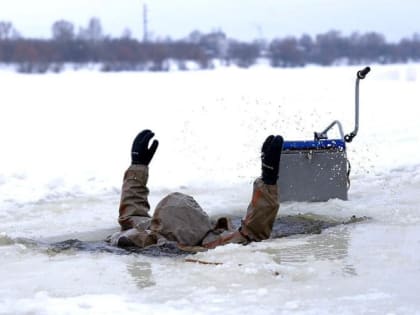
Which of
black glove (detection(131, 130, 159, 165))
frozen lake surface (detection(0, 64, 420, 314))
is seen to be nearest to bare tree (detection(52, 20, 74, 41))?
frozen lake surface (detection(0, 64, 420, 314))

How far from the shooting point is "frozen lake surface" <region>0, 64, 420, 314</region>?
4.83 meters

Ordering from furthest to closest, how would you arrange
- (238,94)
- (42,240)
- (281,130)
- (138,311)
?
(238,94) < (281,130) < (42,240) < (138,311)

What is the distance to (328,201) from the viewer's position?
8.52 meters

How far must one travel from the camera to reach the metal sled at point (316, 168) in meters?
8.47

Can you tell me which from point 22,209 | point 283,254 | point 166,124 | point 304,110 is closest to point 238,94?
point 304,110

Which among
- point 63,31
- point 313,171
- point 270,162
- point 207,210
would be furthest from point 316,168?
point 63,31

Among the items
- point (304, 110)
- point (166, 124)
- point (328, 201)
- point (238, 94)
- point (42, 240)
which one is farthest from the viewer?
point (238, 94)

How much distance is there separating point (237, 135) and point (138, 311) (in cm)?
1190

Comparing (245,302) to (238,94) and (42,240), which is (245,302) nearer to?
(42,240)

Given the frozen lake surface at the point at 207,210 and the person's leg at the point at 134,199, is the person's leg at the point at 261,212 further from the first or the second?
the person's leg at the point at 134,199

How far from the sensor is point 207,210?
8.54 meters

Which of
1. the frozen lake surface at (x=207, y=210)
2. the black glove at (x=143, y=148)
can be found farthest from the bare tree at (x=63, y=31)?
the black glove at (x=143, y=148)

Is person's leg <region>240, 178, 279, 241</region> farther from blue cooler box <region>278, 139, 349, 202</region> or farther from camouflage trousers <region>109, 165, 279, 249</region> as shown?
blue cooler box <region>278, 139, 349, 202</region>

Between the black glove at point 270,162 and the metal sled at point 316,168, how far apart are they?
2.08 metres
